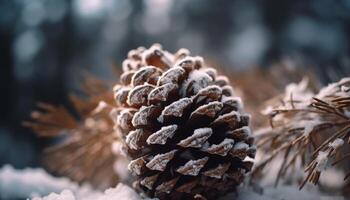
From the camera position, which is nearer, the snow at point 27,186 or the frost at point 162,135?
the frost at point 162,135

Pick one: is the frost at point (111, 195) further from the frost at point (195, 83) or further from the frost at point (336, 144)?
the frost at point (336, 144)

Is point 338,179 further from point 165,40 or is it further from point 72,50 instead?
point 165,40

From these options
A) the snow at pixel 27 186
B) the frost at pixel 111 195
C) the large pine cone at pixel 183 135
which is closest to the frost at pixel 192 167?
the large pine cone at pixel 183 135

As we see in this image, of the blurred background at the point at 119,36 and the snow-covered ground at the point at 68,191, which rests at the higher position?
the blurred background at the point at 119,36

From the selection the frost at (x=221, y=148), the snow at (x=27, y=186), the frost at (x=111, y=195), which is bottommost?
the frost at (x=221, y=148)

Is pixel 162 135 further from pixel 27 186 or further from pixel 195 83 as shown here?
pixel 27 186

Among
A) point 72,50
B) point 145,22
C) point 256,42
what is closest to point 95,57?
point 72,50

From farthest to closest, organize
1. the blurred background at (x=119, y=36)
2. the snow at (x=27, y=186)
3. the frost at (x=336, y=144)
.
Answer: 1. the blurred background at (x=119, y=36)
2. the snow at (x=27, y=186)
3. the frost at (x=336, y=144)
